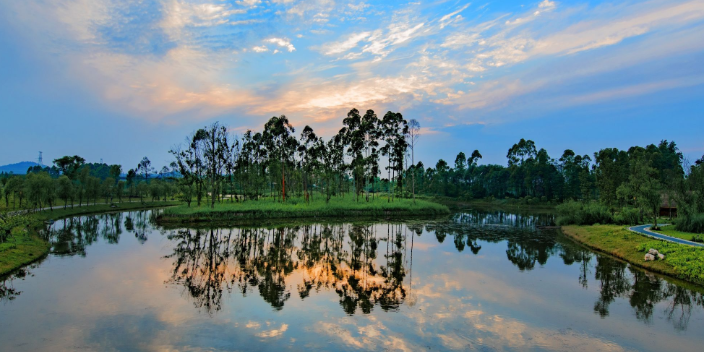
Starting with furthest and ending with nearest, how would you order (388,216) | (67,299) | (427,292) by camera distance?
(388,216), (427,292), (67,299)

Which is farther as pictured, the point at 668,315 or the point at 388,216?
the point at 388,216

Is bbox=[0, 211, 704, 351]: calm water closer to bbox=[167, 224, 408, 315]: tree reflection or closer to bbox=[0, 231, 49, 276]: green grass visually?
bbox=[167, 224, 408, 315]: tree reflection

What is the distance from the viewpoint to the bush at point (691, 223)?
76.8ft

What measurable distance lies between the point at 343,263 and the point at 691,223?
23.9m

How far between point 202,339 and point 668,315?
49.2 ft

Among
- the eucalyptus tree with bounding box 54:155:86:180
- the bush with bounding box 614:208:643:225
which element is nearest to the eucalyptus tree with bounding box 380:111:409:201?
the bush with bounding box 614:208:643:225

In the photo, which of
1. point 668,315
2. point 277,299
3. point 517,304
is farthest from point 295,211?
point 668,315

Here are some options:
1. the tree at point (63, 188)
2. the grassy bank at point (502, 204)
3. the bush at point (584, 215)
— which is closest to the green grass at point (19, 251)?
the tree at point (63, 188)

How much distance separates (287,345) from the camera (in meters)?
9.42

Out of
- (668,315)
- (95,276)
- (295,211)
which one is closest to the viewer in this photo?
(668,315)

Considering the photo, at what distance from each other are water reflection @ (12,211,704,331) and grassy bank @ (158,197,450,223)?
11.6ft

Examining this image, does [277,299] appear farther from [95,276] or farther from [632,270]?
[632,270]

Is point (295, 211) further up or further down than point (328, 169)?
further down

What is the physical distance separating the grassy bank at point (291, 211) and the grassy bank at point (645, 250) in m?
20.7
